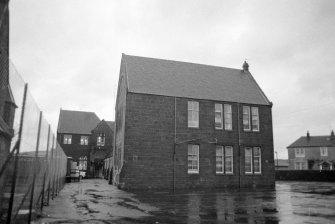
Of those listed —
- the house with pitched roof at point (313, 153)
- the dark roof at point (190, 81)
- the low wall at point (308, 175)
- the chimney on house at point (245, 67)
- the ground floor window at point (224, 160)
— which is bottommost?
the low wall at point (308, 175)

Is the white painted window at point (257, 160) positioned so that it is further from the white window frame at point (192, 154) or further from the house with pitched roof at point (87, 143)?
the house with pitched roof at point (87, 143)

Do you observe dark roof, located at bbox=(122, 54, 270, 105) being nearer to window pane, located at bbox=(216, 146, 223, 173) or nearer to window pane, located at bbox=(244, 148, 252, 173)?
window pane, located at bbox=(216, 146, 223, 173)

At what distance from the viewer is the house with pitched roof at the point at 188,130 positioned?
26.3 m

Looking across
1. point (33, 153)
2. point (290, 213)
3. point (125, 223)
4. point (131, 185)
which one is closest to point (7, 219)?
point (33, 153)

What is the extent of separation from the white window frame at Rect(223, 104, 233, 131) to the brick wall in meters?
0.40

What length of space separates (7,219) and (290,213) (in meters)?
9.65

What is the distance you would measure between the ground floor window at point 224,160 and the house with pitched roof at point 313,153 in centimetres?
4485

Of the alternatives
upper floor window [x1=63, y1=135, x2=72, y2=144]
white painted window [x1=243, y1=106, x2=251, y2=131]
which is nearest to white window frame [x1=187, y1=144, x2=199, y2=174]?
white painted window [x1=243, y1=106, x2=251, y2=131]

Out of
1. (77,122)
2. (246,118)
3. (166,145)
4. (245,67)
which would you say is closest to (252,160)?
(246,118)

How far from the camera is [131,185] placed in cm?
2536

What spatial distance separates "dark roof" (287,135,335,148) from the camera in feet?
224

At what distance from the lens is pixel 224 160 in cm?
2892

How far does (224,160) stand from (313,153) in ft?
159

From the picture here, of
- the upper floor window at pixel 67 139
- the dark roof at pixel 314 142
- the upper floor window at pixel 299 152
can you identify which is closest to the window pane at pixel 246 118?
the upper floor window at pixel 67 139
